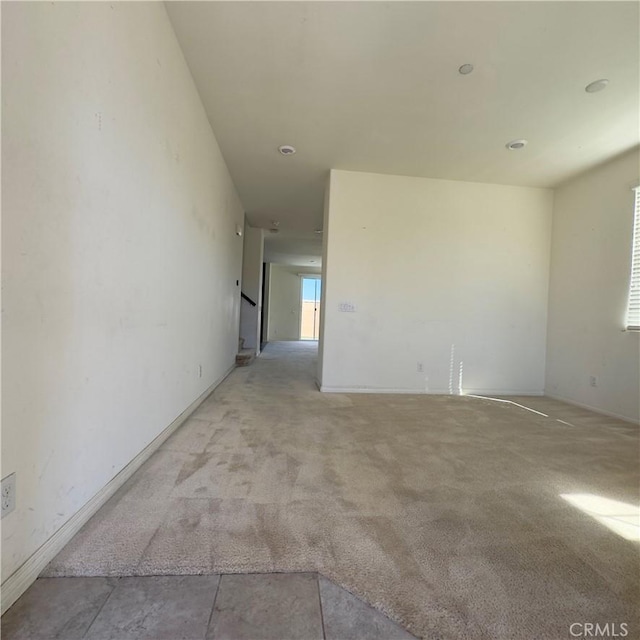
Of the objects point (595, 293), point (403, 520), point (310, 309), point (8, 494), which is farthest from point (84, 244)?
point (310, 309)

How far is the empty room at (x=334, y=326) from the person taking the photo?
1.00 metres

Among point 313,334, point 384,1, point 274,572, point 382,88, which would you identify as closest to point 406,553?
point 274,572

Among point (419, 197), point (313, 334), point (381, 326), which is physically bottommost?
point (313, 334)

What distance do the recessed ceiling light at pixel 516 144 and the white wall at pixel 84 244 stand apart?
9.92 ft

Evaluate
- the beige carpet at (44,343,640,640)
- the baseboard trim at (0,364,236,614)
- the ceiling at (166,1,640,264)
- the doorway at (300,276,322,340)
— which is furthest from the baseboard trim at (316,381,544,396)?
the doorway at (300,276,322,340)

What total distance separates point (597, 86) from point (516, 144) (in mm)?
836

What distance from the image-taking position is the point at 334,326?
154 inches

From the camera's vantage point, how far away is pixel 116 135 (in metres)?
1.46

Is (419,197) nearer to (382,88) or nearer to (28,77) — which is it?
(382,88)

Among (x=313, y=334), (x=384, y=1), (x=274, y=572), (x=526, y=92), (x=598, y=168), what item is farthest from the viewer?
(x=313, y=334)

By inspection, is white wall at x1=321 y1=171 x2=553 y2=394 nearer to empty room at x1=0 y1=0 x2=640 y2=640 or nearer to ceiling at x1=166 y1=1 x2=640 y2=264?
empty room at x1=0 y1=0 x2=640 y2=640

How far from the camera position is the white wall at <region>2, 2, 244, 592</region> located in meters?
0.97

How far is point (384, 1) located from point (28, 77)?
6.08 feet

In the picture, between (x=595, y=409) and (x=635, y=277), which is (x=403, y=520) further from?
(x=635, y=277)
